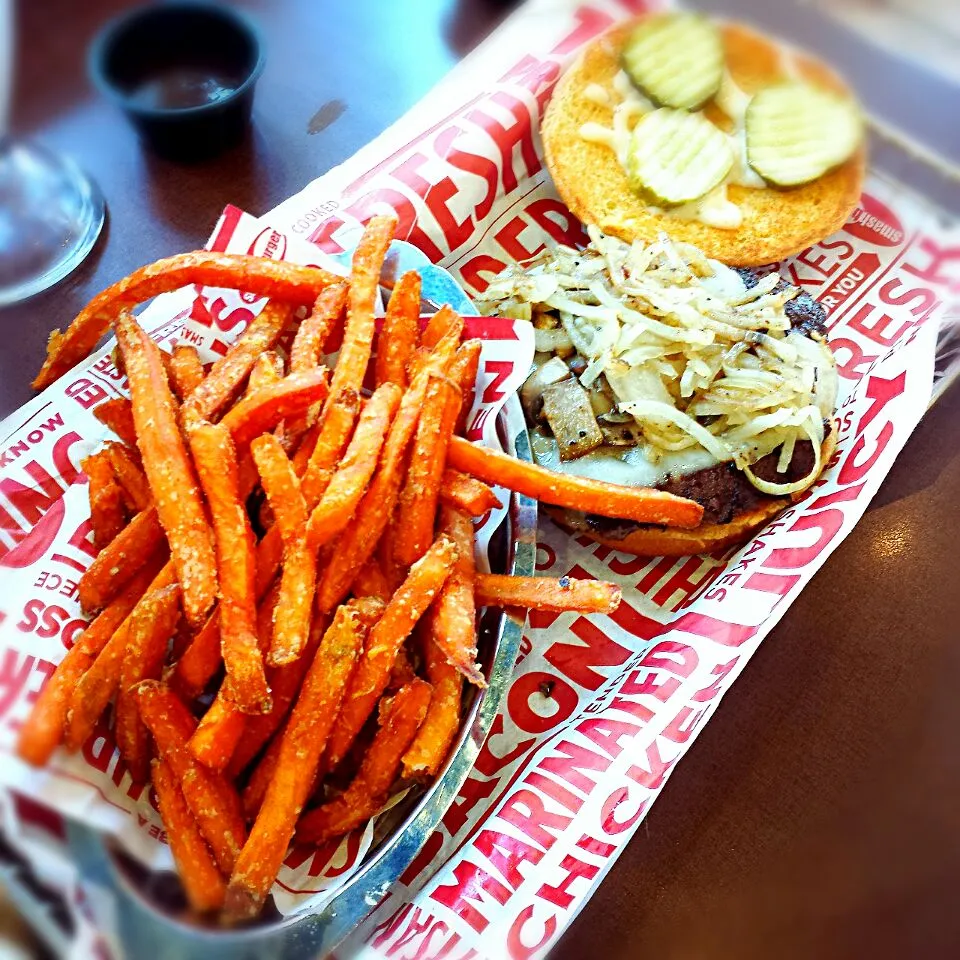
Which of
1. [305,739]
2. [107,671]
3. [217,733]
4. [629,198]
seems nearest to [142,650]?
[107,671]

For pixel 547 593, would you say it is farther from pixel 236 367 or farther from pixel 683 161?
pixel 683 161

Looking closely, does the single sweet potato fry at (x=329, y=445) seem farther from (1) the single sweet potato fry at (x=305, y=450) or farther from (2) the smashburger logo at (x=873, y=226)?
(2) the smashburger logo at (x=873, y=226)

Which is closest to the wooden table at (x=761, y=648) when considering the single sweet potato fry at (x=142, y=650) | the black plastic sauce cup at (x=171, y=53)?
the black plastic sauce cup at (x=171, y=53)

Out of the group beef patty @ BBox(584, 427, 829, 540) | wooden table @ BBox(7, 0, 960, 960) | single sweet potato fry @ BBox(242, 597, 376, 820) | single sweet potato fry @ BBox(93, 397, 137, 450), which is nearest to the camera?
wooden table @ BBox(7, 0, 960, 960)

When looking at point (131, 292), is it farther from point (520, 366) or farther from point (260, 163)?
point (260, 163)

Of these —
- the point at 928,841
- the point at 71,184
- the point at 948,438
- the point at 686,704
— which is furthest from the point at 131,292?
the point at 948,438

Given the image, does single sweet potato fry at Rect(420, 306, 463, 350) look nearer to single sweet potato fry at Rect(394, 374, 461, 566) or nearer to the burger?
single sweet potato fry at Rect(394, 374, 461, 566)

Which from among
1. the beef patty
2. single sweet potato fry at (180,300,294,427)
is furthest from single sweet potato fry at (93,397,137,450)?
the beef patty
